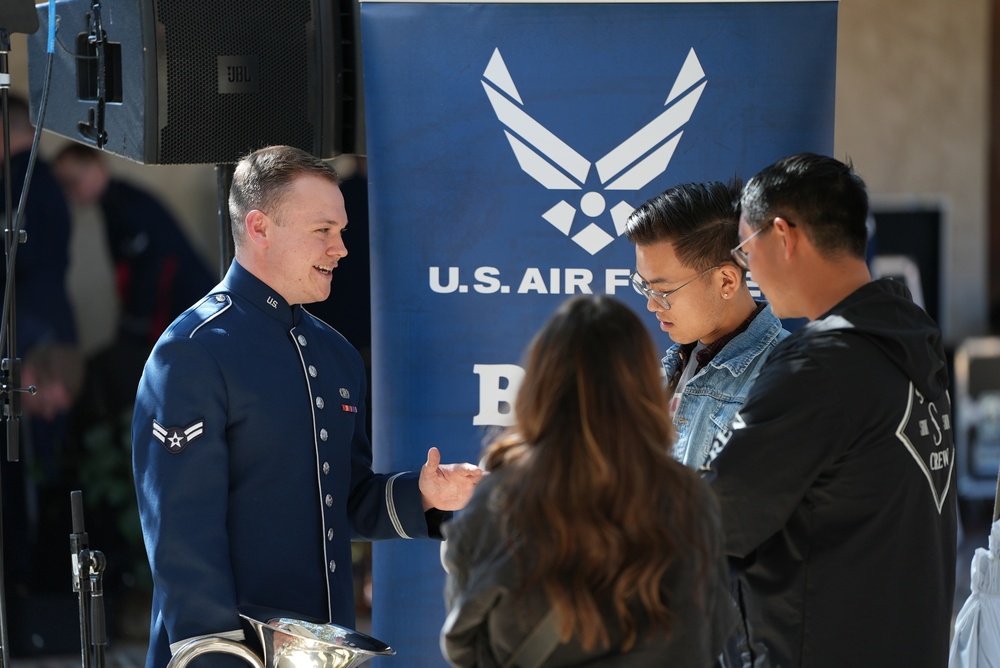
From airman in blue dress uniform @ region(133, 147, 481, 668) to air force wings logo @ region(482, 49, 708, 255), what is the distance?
0.49 m

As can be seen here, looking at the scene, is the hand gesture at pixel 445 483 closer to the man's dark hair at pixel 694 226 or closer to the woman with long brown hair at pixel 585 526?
the man's dark hair at pixel 694 226

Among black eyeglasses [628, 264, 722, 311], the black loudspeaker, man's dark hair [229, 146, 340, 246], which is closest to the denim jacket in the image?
black eyeglasses [628, 264, 722, 311]

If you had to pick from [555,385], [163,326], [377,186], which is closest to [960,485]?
[163,326]

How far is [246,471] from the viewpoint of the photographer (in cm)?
227

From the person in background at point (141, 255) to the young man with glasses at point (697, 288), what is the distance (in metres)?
2.88

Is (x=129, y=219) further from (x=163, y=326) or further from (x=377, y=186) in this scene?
(x=377, y=186)

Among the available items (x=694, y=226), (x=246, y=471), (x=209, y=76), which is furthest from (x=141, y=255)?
(x=694, y=226)

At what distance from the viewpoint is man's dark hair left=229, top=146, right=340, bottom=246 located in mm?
2398

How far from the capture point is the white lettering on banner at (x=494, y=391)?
111 inches

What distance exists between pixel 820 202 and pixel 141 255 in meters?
3.41

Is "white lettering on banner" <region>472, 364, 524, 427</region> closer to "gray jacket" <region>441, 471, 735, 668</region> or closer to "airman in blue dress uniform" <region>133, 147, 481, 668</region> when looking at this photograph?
"airman in blue dress uniform" <region>133, 147, 481, 668</region>

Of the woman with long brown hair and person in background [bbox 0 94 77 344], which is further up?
person in background [bbox 0 94 77 344]

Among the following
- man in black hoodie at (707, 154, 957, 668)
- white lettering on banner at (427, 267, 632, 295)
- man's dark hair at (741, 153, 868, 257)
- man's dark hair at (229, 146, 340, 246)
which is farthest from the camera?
white lettering on banner at (427, 267, 632, 295)

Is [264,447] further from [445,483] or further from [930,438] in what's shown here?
[930,438]
